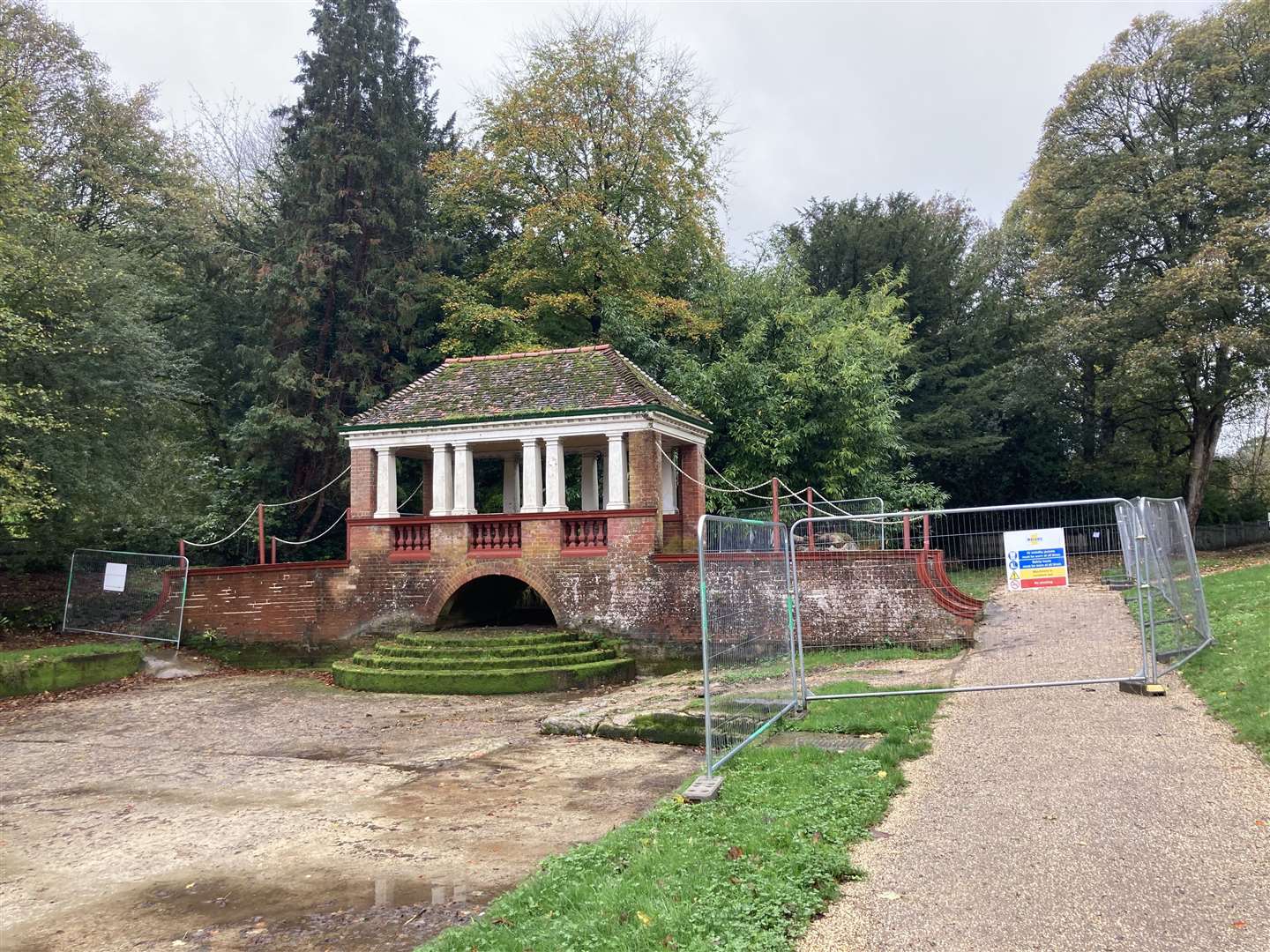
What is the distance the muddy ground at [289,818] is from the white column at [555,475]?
472cm

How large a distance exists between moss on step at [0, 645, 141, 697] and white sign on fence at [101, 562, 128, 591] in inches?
79.9

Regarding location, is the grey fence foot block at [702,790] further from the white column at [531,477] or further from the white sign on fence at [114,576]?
the white sign on fence at [114,576]

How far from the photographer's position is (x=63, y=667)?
13.9 metres

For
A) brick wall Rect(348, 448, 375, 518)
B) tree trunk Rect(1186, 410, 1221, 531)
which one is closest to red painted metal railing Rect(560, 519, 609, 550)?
brick wall Rect(348, 448, 375, 518)

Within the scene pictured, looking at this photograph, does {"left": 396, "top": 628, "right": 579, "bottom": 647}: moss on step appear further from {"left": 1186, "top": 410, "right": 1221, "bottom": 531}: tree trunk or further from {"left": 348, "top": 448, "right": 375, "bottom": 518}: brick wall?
{"left": 1186, "top": 410, "right": 1221, "bottom": 531}: tree trunk

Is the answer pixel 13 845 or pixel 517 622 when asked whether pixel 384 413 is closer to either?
pixel 517 622

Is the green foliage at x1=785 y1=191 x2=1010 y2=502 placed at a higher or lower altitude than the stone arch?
higher

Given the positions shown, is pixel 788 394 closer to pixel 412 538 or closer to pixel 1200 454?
pixel 412 538

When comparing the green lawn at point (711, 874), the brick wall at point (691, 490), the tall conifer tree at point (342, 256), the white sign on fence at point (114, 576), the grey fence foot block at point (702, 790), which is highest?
the tall conifer tree at point (342, 256)

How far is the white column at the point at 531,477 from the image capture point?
1545cm

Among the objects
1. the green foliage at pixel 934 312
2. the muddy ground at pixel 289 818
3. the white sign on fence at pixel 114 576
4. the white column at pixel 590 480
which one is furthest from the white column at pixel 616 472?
the green foliage at pixel 934 312

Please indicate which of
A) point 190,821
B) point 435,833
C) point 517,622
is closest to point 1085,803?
point 435,833

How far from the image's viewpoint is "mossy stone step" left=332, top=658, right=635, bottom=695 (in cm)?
1271

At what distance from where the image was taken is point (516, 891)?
447cm
